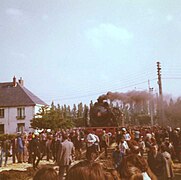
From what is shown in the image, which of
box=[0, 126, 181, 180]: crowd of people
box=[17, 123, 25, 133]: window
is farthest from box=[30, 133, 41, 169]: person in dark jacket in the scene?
box=[17, 123, 25, 133]: window

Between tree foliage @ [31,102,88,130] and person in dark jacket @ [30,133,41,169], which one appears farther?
person in dark jacket @ [30,133,41,169]

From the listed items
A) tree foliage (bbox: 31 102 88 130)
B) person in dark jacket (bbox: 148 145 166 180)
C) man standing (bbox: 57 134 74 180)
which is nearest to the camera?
tree foliage (bbox: 31 102 88 130)

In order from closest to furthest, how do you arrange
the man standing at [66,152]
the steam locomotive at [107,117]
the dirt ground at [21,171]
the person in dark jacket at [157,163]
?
the dirt ground at [21,171] → the person in dark jacket at [157,163] → the man standing at [66,152] → the steam locomotive at [107,117]

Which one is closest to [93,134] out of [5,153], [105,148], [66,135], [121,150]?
[105,148]

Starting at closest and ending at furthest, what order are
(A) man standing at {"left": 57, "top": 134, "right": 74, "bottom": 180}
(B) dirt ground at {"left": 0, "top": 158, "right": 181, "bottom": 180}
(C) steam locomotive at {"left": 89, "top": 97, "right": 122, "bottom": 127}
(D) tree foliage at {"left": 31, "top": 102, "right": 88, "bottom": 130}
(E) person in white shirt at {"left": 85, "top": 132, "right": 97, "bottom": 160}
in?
(B) dirt ground at {"left": 0, "top": 158, "right": 181, "bottom": 180}, (D) tree foliage at {"left": 31, "top": 102, "right": 88, "bottom": 130}, (A) man standing at {"left": 57, "top": 134, "right": 74, "bottom": 180}, (E) person in white shirt at {"left": 85, "top": 132, "right": 97, "bottom": 160}, (C) steam locomotive at {"left": 89, "top": 97, "right": 122, "bottom": 127}

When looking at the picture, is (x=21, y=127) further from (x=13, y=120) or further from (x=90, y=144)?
(x=90, y=144)

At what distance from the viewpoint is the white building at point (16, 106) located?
6.08 feet

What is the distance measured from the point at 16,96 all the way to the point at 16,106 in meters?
0.07

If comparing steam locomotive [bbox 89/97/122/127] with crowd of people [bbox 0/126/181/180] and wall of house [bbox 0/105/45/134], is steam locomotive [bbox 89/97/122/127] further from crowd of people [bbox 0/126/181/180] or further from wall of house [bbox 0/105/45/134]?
wall of house [bbox 0/105/45/134]

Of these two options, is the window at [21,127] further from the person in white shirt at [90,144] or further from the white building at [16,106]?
the person in white shirt at [90,144]

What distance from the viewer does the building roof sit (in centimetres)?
190

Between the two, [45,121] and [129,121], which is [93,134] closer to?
[129,121]

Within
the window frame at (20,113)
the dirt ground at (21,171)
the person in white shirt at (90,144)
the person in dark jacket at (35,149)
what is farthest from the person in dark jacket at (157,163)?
the window frame at (20,113)

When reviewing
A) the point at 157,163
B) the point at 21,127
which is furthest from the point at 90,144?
the point at 21,127
